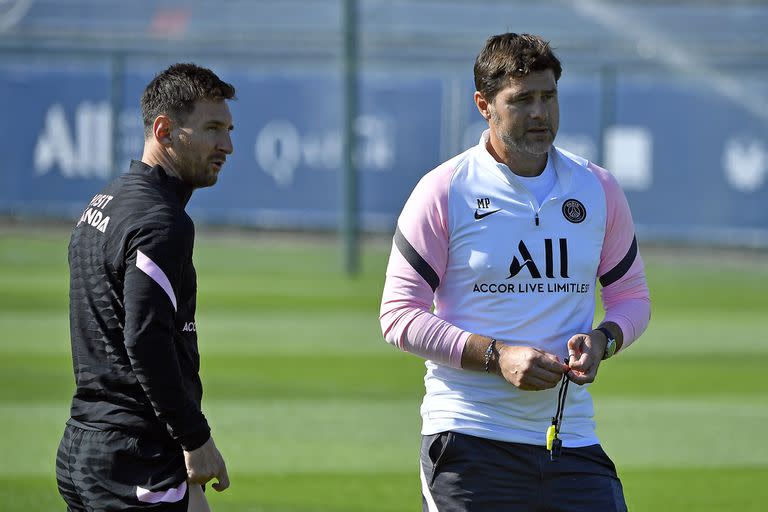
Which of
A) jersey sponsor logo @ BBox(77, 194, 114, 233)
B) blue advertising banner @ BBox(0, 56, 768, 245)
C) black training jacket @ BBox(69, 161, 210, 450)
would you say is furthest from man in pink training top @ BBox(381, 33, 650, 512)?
blue advertising banner @ BBox(0, 56, 768, 245)

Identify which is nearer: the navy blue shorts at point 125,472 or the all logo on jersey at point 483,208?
the navy blue shorts at point 125,472

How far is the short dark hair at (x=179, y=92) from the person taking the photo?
13.9ft

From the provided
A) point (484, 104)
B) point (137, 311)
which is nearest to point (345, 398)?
point (484, 104)

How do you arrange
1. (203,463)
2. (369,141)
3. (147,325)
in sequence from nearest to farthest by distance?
(147,325)
(203,463)
(369,141)

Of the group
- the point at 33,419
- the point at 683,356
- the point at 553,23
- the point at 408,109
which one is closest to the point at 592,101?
the point at 408,109

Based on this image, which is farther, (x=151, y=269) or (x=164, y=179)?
(x=164, y=179)

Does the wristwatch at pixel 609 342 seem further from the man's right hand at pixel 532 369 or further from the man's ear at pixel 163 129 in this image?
the man's ear at pixel 163 129

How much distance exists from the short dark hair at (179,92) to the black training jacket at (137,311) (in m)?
0.18

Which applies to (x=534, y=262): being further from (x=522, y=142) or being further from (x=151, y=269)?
(x=151, y=269)

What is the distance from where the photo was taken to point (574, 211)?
14.4 feet

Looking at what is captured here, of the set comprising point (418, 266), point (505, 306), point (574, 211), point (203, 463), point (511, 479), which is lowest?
point (511, 479)

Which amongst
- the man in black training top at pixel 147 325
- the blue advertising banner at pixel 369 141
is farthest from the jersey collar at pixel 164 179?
the blue advertising banner at pixel 369 141

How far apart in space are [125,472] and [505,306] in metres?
1.24

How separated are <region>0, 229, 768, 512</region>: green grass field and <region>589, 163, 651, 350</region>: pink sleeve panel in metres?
2.85
